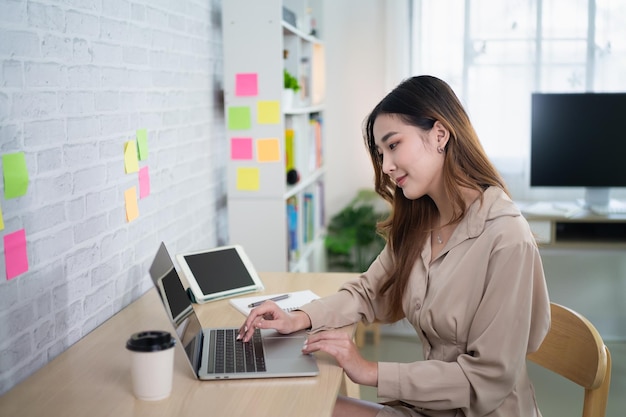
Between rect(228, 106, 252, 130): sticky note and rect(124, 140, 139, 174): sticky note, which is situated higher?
rect(228, 106, 252, 130): sticky note

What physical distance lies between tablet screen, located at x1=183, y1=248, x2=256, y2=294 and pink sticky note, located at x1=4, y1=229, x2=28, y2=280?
662 mm

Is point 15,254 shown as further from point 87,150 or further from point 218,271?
point 218,271

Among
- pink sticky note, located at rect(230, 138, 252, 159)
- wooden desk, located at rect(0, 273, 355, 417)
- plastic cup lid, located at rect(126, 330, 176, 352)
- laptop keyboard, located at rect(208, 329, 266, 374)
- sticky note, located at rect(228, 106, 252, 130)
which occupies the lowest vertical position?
wooden desk, located at rect(0, 273, 355, 417)

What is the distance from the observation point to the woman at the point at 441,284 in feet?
4.98

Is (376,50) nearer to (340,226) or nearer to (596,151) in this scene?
(340,226)

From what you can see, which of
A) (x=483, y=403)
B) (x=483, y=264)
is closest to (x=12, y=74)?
(x=483, y=264)

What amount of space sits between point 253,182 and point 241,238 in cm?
23

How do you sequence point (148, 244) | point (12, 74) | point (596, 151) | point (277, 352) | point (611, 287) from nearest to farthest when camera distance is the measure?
1. point (12, 74)
2. point (277, 352)
3. point (148, 244)
4. point (596, 151)
5. point (611, 287)

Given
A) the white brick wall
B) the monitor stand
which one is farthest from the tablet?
the monitor stand

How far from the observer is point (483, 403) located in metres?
1.52

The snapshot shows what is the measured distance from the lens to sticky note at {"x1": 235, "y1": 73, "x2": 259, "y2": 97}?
2.87 meters

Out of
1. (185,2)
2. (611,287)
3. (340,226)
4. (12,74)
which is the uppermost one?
(185,2)

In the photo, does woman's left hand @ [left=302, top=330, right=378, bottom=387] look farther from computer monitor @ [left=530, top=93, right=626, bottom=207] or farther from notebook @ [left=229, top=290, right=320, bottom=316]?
computer monitor @ [left=530, top=93, right=626, bottom=207]

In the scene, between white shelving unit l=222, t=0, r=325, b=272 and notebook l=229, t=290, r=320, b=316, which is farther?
white shelving unit l=222, t=0, r=325, b=272
